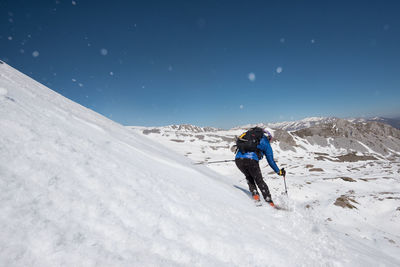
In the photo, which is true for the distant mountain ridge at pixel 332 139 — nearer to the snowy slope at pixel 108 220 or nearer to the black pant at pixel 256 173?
the black pant at pixel 256 173

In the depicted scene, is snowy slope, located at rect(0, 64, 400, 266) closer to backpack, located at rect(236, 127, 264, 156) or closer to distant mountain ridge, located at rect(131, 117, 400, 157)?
backpack, located at rect(236, 127, 264, 156)

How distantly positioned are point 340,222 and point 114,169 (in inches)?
499

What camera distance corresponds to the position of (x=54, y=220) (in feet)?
6.66

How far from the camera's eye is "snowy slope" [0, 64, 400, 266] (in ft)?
6.04

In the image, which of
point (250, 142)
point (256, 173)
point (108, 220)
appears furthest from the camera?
point (250, 142)

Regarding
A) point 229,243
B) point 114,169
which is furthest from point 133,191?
point 229,243

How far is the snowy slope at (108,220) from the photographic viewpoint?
1841 millimetres

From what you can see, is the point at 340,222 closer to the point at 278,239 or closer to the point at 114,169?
the point at 278,239

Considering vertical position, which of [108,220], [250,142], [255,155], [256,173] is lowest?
[108,220]

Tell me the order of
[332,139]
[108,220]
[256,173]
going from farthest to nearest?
[332,139] → [256,173] → [108,220]

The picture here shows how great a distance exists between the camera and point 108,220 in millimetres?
2451

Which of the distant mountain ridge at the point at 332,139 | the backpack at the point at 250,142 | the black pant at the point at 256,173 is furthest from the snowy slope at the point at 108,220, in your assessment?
the distant mountain ridge at the point at 332,139

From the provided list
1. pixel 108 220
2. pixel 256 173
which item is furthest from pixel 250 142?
pixel 108 220

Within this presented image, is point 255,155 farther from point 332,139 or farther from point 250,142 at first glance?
point 332,139
